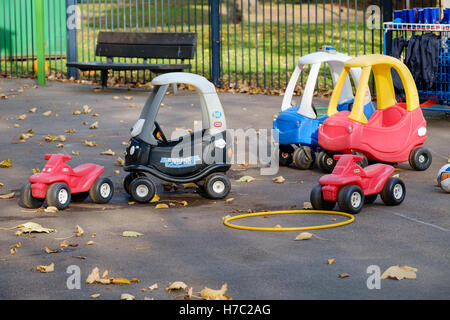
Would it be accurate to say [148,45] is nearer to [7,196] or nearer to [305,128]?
[305,128]

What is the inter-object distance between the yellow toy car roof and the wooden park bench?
5.58 m

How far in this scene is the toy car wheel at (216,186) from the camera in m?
7.43

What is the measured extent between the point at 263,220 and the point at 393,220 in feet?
3.34

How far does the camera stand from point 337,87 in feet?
28.1

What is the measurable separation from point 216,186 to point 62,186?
54.3 inches

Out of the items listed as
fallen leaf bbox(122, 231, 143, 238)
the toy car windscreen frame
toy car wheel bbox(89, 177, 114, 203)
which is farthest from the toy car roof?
fallen leaf bbox(122, 231, 143, 238)

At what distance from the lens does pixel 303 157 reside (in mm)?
8789

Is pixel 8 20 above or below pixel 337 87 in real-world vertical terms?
above

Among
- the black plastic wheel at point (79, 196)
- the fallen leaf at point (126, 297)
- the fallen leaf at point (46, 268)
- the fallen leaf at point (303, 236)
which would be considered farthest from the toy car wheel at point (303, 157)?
the fallen leaf at point (126, 297)

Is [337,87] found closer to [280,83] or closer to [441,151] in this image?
[441,151]

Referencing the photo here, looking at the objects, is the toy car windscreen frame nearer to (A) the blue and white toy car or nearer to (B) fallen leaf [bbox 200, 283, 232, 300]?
(A) the blue and white toy car

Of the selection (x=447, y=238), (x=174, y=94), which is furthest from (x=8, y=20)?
(x=447, y=238)

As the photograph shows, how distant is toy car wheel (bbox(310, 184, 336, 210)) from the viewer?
6.79 metres
